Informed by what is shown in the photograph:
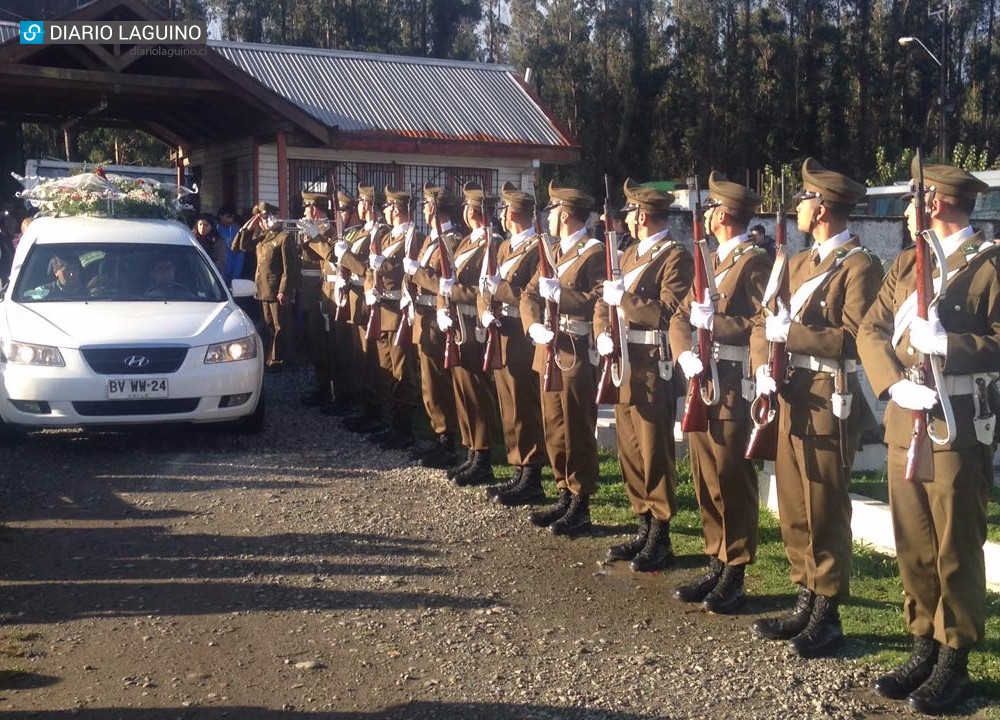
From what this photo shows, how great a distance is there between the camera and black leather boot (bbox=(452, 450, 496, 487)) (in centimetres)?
820

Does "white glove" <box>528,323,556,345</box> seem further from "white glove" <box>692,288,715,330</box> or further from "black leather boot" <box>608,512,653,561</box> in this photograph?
"white glove" <box>692,288,715,330</box>

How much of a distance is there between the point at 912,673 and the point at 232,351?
18.7 feet

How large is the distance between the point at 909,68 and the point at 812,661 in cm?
4799

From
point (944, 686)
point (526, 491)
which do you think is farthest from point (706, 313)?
point (526, 491)

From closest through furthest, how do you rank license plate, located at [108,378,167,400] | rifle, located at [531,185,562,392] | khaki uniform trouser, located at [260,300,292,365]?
rifle, located at [531,185,562,392]
license plate, located at [108,378,167,400]
khaki uniform trouser, located at [260,300,292,365]

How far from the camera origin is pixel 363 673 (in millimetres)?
4891

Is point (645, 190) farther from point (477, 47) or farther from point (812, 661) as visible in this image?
point (477, 47)

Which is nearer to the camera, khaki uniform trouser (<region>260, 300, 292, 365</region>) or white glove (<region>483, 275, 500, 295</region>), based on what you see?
white glove (<region>483, 275, 500, 295</region>)

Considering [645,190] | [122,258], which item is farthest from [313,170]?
[645,190]

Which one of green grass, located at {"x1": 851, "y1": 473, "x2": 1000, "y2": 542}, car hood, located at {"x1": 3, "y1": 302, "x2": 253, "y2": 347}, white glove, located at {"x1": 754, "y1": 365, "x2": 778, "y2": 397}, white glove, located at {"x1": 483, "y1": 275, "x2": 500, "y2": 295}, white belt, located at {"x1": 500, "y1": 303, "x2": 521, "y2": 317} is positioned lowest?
green grass, located at {"x1": 851, "y1": 473, "x2": 1000, "y2": 542}

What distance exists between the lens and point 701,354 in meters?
5.61

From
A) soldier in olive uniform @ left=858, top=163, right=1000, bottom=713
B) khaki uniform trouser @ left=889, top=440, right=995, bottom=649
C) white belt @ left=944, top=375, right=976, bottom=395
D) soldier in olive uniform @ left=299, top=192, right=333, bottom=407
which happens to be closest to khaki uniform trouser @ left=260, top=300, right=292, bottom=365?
soldier in olive uniform @ left=299, top=192, right=333, bottom=407

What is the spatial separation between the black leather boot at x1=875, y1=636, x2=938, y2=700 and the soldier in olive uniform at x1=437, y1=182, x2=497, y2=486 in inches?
152

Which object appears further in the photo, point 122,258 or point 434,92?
point 434,92
